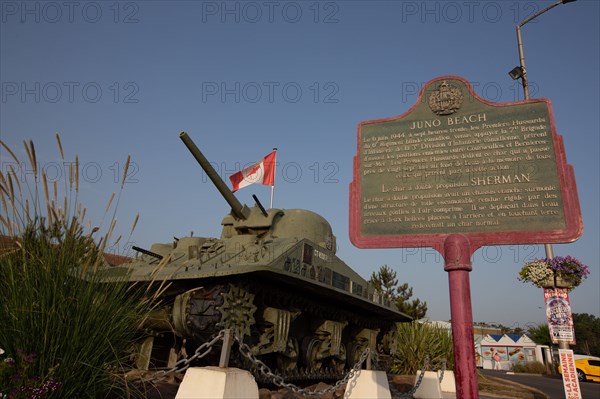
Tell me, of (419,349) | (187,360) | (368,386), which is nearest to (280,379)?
(187,360)

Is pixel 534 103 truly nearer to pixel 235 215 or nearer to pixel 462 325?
pixel 462 325

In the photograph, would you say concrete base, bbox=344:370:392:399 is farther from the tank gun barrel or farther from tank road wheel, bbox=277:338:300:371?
the tank gun barrel

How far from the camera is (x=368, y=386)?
6.82 meters

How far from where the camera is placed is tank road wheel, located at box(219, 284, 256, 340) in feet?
24.0

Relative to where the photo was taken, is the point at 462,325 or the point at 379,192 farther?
the point at 379,192

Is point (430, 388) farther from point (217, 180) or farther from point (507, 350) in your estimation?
point (507, 350)

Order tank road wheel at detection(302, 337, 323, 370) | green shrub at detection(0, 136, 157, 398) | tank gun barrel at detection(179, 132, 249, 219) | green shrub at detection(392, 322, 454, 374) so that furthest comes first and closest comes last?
green shrub at detection(392, 322, 454, 374), tank road wheel at detection(302, 337, 323, 370), tank gun barrel at detection(179, 132, 249, 219), green shrub at detection(0, 136, 157, 398)

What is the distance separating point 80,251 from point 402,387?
Result: 11.0m

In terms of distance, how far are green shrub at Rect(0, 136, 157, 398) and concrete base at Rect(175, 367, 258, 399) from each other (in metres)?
0.71

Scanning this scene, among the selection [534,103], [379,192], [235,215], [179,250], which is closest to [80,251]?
[379,192]

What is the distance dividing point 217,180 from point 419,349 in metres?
11.0

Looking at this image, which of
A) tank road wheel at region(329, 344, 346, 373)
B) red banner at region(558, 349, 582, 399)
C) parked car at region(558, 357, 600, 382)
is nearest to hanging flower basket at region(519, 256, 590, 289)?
red banner at region(558, 349, 582, 399)

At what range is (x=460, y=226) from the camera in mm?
4461

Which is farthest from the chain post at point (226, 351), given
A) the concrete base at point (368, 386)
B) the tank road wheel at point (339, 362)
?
the tank road wheel at point (339, 362)
